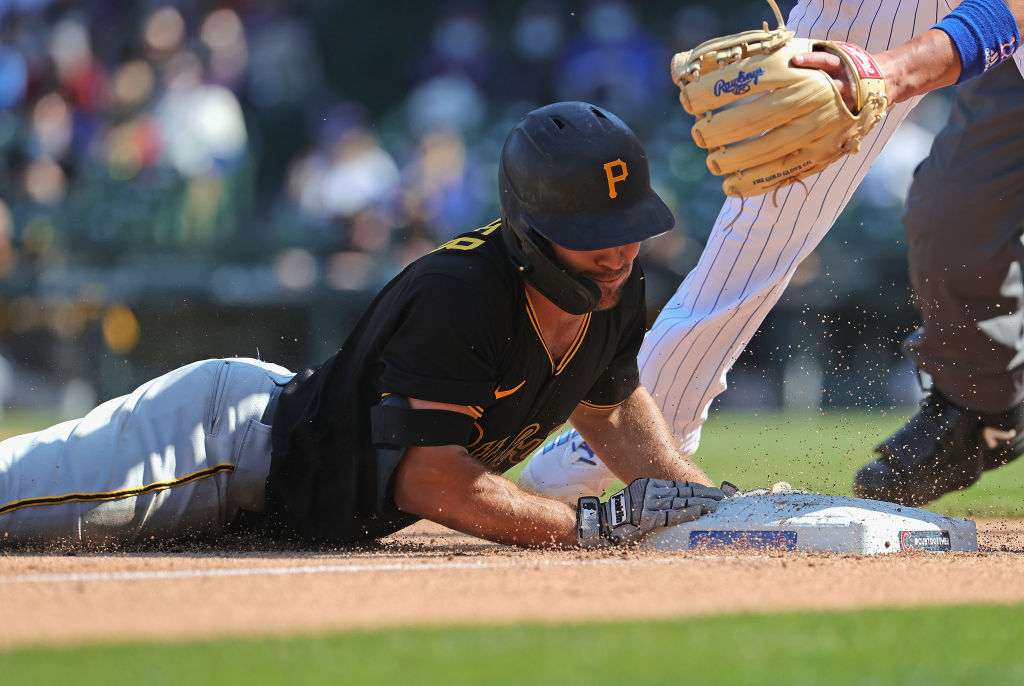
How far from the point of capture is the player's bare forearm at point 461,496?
334cm

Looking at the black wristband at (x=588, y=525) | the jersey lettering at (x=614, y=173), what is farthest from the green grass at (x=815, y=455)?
the jersey lettering at (x=614, y=173)

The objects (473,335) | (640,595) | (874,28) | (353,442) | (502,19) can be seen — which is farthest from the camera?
(502,19)

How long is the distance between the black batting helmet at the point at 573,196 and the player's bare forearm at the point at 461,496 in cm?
52

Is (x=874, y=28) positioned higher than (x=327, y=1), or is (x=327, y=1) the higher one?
(x=327, y=1)

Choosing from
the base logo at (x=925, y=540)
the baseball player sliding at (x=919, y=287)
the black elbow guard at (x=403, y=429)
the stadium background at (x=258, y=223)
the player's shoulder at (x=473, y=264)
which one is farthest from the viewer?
the stadium background at (x=258, y=223)

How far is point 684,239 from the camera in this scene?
1059cm

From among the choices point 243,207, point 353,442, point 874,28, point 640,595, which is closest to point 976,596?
point 640,595

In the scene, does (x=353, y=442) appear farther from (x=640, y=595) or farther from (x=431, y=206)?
(x=431, y=206)

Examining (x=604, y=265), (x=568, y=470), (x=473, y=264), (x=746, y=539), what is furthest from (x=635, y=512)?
(x=568, y=470)

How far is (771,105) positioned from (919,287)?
6.33 feet

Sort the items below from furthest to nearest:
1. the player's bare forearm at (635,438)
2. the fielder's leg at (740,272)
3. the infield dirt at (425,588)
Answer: the fielder's leg at (740,272) → the player's bare forearm at (635,438) → the infield dirt at (425,588)

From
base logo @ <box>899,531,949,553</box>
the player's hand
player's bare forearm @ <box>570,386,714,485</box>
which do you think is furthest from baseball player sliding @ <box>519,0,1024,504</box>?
base logo @ <box>899,531,949,553</box>

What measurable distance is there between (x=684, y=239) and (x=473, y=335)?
744cm

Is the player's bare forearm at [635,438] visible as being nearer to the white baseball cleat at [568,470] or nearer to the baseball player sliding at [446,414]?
the baseball player sliding at [446,414]
